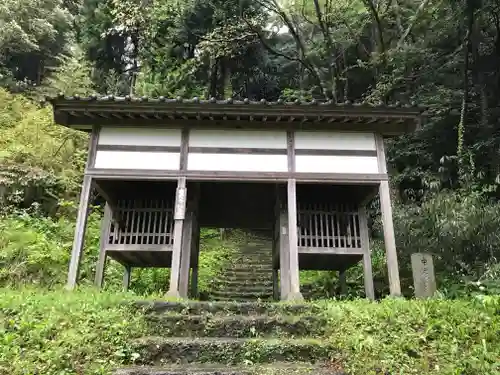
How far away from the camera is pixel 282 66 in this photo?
2331 centimetres

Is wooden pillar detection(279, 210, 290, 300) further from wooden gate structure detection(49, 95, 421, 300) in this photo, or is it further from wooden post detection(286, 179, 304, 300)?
wooden post detection(286, 179, 304, 300)

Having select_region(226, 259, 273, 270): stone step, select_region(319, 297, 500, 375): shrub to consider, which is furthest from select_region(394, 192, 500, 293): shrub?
select_region(226, 259, 273, 270): stone step

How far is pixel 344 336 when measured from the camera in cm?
543

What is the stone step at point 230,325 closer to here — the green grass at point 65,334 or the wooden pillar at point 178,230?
the green grass at point 65,334

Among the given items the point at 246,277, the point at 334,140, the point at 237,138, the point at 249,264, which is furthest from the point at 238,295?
the point at 334,140

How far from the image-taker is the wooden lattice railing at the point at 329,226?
31.8 ft

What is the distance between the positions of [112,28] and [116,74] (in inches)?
89.3

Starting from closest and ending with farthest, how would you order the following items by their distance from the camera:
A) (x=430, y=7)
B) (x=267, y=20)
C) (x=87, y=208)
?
(x=87, y=208)
(x=430, y=7)
(x=267, y=20)

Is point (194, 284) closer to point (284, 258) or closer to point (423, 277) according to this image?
point (284, 258)

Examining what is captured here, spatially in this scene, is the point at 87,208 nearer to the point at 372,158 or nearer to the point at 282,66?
the point at 372,158

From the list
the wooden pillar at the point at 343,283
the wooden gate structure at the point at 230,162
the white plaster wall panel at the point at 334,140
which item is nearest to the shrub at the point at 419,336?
the wooden gate structure at the point at 230,162

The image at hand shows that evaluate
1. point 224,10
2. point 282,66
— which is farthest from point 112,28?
point 282,66

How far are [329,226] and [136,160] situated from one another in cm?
481

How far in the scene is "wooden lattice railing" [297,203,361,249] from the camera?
382 inches
